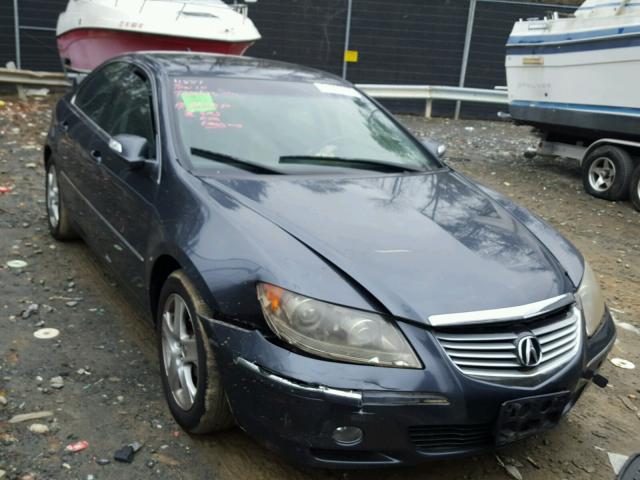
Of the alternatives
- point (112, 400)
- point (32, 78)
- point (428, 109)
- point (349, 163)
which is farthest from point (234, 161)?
point (428, 109)

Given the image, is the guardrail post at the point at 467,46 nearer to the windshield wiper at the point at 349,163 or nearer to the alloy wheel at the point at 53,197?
the alloy wheel at the point at 53,197

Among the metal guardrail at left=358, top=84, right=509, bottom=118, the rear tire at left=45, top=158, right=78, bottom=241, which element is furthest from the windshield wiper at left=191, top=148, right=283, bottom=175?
the metal guardrail at left=358, top=84, right=509, bottom=118

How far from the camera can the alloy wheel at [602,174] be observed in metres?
7.89

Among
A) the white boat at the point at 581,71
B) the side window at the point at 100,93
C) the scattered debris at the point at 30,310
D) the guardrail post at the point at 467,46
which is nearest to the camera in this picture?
the scattered debris at the point at 30,310

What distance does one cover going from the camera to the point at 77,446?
2748mm

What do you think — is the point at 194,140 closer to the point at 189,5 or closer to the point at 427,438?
the point at 427,438

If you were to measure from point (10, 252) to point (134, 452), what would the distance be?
9.12ft

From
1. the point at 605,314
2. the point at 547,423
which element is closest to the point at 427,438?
the point at 547,423

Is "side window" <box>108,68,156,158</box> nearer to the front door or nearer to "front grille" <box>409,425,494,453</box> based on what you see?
the front door

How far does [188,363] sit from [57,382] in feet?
2.79

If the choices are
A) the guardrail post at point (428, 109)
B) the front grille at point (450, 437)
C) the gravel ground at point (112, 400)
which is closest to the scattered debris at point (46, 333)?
the gravel ground at point (112, 400)

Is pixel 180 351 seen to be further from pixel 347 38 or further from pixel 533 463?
pixel 347 38

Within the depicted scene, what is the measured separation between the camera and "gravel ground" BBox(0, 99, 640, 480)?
268cm

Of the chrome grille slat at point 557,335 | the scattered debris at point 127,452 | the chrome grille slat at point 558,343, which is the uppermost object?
the chrome grille slat at point 557,335
